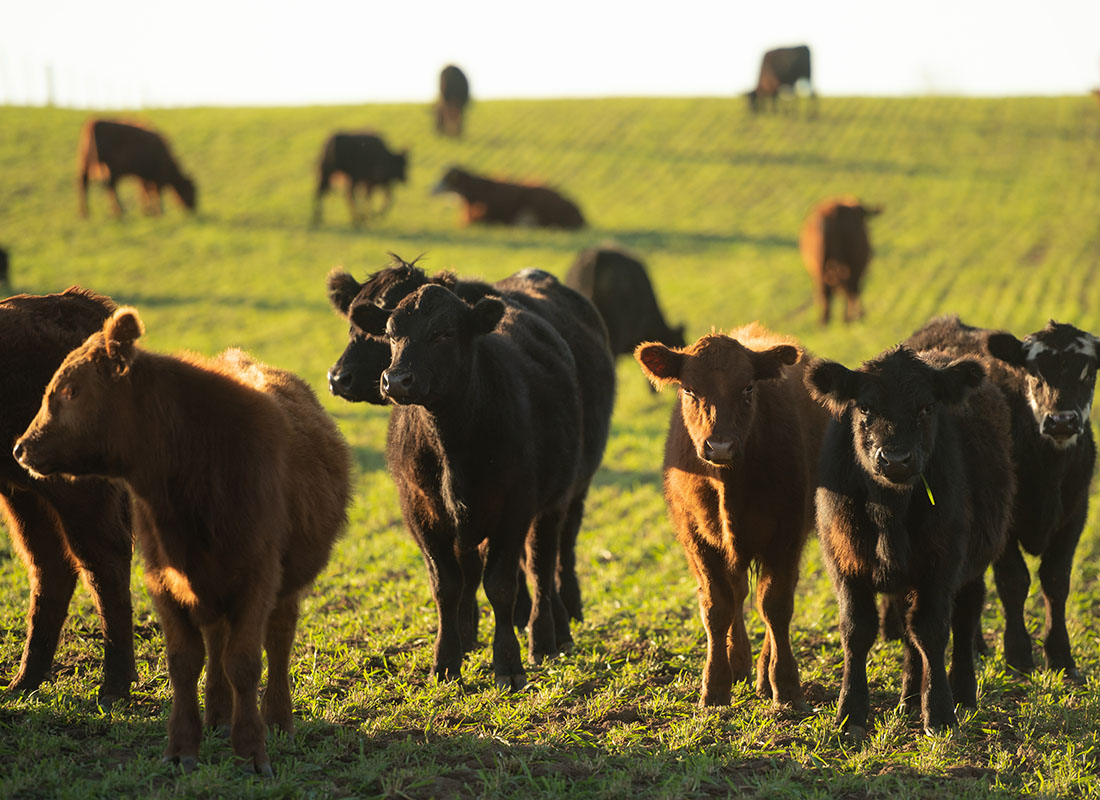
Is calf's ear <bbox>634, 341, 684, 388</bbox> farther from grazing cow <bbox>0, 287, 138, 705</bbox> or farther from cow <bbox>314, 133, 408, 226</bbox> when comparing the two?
cow <bbox>314, 133, 408, 226</bbox>

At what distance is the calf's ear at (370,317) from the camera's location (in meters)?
6.80

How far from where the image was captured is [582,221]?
112ft

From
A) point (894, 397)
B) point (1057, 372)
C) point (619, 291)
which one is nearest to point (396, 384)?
point (894, 397)

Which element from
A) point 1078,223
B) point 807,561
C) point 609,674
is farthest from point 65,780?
point 1078,223

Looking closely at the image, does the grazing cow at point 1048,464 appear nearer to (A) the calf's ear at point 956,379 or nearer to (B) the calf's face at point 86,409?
(A) the calf's ear at point 956,379

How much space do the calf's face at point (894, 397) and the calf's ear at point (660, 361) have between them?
80 cm

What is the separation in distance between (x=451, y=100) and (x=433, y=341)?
4441cm

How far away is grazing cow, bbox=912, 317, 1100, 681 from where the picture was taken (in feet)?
21.9

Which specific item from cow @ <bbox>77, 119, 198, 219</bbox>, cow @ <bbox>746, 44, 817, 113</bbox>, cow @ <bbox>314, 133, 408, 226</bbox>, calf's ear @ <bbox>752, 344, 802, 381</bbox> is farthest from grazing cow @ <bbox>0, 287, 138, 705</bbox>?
cow @ <bbox>746, 44, 817, 113</bbox>

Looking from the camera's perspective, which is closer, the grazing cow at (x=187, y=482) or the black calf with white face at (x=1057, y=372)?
the grazing cow at (x=187, y=482)

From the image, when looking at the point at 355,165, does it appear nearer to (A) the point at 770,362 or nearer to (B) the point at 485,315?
(B) the point at 485,315

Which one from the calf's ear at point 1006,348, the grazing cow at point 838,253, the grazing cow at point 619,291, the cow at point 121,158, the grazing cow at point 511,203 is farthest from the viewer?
the grazing cow at point 511,203

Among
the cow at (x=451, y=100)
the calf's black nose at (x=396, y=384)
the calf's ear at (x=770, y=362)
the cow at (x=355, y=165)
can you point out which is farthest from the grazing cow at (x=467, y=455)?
the cow at (x=451, y=100)

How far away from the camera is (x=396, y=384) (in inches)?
235
